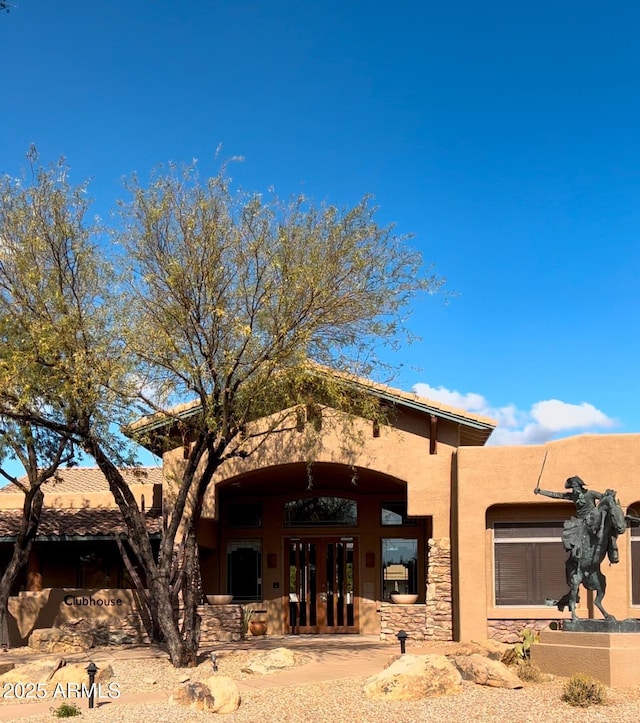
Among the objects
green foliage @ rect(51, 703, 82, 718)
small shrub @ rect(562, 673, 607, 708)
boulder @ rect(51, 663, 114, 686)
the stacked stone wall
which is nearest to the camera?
small shrub @ rect(562, 673, 607, 708)

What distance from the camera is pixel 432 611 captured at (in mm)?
18953

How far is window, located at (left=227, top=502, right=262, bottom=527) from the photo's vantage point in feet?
74.5

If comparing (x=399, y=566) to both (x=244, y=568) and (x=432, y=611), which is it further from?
(x=244, y=568)

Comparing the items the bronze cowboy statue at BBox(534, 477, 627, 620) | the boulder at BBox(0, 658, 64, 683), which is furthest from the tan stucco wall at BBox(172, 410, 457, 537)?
the boulder at BBox(0, 658, 64, 683)

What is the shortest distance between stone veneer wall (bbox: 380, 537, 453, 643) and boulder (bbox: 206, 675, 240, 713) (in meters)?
7.94

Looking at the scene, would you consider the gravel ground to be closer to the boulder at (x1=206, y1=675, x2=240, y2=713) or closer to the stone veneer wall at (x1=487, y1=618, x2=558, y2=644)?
the boulder at (x1=206, y1=675, x2=240, y2=713)

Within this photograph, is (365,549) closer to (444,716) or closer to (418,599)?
(418,599)

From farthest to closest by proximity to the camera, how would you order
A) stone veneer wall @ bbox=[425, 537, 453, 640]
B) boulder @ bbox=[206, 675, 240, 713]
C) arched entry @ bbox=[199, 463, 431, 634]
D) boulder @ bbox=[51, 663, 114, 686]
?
arched entry @ bbox=[199, 463, 431, 634]
stone veneer wall @ bbox=[425, 537, 453, 640]
boulder @ bbox=[51, 663, 114, 686]
boulder @ bbox=[206, 675, 240, 713]

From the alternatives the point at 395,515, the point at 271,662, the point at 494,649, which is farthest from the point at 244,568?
the point at 494,649

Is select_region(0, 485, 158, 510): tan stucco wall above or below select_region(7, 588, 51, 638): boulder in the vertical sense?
above

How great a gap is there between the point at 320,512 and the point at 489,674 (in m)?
10.8

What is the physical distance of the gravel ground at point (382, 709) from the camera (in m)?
10.5

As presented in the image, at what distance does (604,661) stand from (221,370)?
7.26 m

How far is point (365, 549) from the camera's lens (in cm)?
2225
